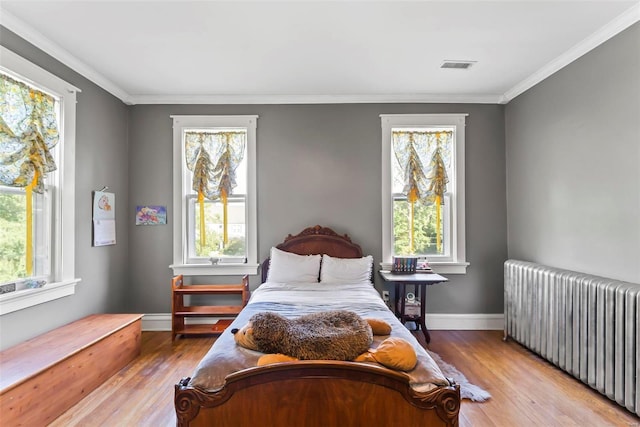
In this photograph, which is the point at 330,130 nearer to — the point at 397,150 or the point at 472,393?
the point at 397,150

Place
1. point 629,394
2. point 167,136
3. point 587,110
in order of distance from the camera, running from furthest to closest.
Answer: point 167,136, point 587,110, point 629,394

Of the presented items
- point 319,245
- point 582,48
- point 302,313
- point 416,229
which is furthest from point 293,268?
point 582,48

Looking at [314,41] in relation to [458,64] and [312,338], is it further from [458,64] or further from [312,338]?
[312,338]

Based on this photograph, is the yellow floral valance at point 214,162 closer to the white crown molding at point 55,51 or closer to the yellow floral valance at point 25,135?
the white crown molding at point 55,51

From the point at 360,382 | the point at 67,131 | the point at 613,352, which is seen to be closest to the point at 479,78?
the point at 613,352

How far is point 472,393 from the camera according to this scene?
247 centimetres

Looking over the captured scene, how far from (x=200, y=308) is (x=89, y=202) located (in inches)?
61.0

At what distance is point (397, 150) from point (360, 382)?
2884mm

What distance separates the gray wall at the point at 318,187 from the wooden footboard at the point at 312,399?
234 cm

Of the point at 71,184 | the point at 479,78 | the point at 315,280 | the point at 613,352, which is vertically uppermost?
the point at 479,78

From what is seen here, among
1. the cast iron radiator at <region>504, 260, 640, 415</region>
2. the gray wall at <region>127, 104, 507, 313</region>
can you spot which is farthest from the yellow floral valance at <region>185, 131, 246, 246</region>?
the cast iron radiator at <region>504, 260, 640, 415</region>

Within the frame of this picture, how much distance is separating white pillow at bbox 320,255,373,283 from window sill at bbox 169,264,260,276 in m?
0.85

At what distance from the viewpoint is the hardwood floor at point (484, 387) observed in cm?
219

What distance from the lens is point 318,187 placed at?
12.9 feet
